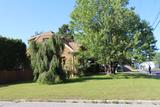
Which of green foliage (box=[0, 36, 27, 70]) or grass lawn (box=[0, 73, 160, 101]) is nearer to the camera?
grass lawn (box=[0, 73, 160, 101])

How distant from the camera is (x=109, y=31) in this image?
133ft

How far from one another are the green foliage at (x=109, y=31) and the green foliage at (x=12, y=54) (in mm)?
7621

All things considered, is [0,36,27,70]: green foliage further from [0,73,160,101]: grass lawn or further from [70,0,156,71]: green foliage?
[0,73,160,101]: grass lawn

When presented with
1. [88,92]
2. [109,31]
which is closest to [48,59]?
[88,92]

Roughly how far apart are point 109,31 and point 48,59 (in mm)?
12977

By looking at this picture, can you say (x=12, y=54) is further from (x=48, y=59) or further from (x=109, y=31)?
(x=109, y=31)

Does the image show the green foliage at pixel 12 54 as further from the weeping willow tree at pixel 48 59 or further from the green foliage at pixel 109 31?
the green foliage at pixel 109 31

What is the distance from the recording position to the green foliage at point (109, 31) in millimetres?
40062

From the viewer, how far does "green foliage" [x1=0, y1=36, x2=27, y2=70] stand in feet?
116

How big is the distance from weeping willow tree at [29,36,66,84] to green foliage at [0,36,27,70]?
231 inches

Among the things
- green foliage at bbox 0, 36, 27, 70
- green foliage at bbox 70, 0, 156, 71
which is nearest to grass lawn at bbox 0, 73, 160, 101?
green foliage at bbox 0, 36, 27, 70

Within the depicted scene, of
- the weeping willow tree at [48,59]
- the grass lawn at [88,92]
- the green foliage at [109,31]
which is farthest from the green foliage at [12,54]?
the grass lawn at [88,92]

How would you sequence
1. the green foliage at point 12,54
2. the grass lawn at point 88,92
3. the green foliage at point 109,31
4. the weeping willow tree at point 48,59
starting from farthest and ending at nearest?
the green foliage at point 109,31 < the green foliage at point 12,54 < the weeping willow tree at point 48,59 < the grass lawn at point 88,92

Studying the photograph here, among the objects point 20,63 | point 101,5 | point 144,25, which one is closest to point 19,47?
point 20,63
